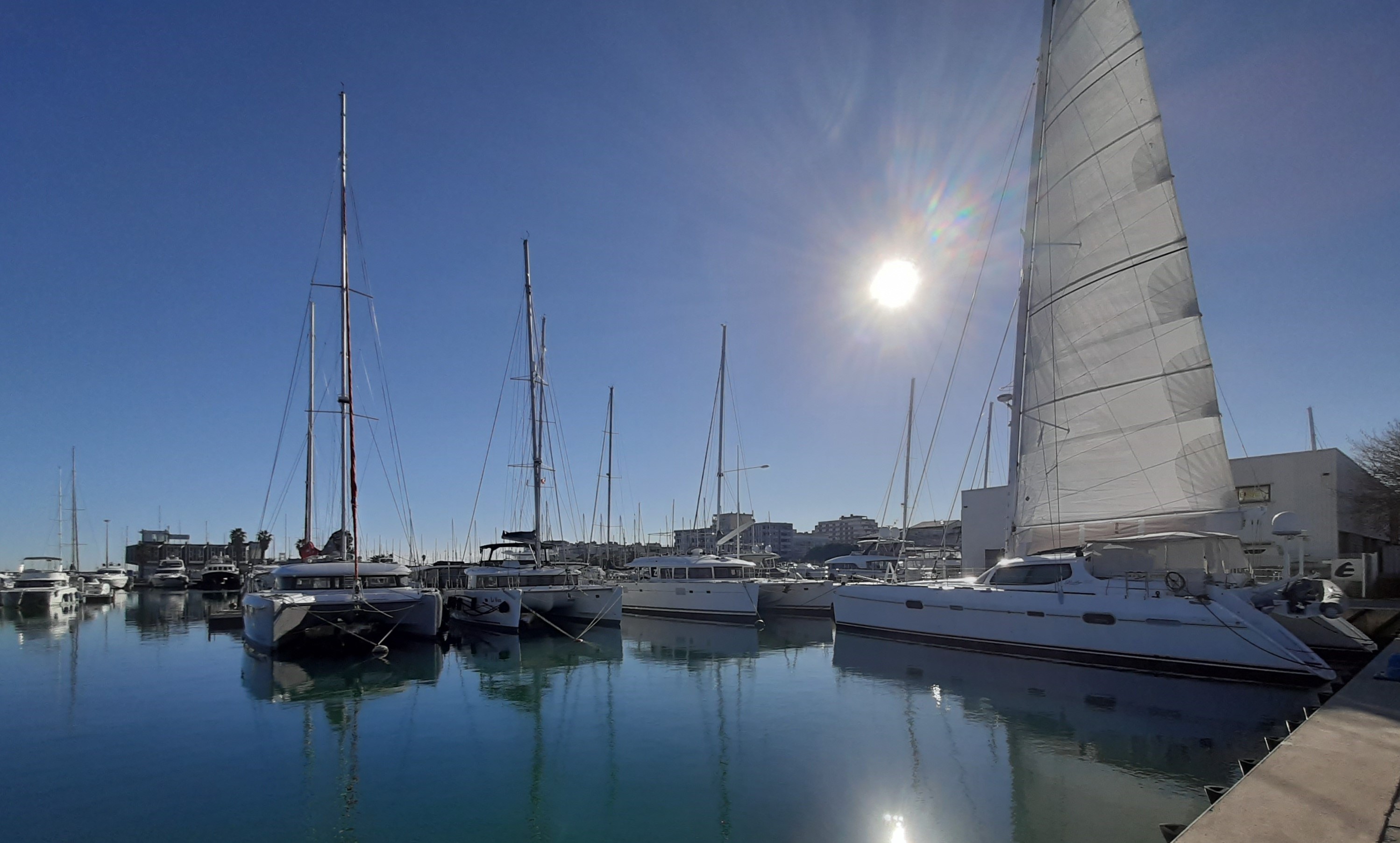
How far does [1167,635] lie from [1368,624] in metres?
8.26

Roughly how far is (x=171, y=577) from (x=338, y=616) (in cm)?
6691

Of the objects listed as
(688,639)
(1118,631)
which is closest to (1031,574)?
(1118,631)

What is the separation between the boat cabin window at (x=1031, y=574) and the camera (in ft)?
66.5

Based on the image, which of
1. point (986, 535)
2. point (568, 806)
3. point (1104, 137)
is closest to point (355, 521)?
point (568, 806)

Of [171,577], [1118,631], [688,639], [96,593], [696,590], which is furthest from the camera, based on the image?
[171,577]

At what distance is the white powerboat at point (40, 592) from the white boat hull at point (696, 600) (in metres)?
39.6

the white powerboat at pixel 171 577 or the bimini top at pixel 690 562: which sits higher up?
the bimini top at pixel 690 562

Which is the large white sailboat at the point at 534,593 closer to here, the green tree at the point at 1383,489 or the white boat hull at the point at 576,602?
the white boat hull at the point at 576,602

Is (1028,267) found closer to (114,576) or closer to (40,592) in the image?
(40,592)

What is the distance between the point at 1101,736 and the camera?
13.2 metres

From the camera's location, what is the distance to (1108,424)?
69.4 ft

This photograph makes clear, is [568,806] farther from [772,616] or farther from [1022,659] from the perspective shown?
[772,616]

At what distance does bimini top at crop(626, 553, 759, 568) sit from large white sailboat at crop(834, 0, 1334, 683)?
12.7 m

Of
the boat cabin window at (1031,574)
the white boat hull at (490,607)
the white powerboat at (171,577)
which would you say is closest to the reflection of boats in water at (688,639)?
the white boat hull at (490,607)
